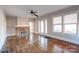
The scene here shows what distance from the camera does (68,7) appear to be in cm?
236

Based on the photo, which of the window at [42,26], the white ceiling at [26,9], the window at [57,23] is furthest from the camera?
the window at [42,26]

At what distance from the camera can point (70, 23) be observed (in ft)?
8.41

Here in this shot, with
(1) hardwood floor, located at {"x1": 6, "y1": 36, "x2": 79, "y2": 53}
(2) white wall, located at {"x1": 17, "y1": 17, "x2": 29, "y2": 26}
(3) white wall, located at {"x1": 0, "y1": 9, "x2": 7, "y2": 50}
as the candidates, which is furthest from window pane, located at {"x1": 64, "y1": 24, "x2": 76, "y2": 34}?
(3) white wall, located at {"x1": 0, "y1": 9, "x2": 7, "y2": 50}

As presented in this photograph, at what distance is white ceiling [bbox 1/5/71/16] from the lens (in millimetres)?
2315

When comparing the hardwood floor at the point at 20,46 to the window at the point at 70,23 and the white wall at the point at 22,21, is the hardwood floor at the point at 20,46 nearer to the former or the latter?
the white wall at the point at 22,21

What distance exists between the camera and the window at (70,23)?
8.25 ft

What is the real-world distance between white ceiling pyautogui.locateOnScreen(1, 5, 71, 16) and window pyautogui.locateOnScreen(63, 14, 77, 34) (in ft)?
1.17

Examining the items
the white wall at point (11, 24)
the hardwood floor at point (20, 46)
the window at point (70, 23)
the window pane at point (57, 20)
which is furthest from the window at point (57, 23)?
the white wall at point (11, 24)

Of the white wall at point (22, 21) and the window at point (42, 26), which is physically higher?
the white wall at point (22, 21)

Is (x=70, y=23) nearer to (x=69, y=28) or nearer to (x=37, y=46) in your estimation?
(x=69, y=28)

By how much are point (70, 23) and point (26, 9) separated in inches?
49.7

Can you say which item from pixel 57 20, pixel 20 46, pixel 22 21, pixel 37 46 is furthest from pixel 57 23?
pixel 20 46

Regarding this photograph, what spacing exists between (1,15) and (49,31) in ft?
4.44

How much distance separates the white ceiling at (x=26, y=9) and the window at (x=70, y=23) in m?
0.36
